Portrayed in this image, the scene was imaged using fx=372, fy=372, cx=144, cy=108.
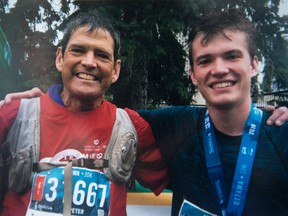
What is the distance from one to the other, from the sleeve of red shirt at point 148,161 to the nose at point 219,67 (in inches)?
15.0

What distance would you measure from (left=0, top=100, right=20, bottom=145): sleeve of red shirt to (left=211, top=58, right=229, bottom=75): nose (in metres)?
0.74

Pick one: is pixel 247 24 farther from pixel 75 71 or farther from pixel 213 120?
pixel 75 71

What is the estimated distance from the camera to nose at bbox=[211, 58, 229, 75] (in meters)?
1.33

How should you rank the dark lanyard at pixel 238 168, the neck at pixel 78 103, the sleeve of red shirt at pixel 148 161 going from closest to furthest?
1. the dark lanyard at pixel 238 168
2. the neck at pixel 78 103
3. the sleeve of red shirt at pixel 148 161

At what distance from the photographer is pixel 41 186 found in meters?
1.34

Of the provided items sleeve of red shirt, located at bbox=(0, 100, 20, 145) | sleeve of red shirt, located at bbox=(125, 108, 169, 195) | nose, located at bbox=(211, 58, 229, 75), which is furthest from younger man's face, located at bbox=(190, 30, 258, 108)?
sleeve of red shirt, located at bbox=(0, 100, 20, 145)

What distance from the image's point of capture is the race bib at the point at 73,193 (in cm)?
133

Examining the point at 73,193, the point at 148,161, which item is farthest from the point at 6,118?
the point at 148,161

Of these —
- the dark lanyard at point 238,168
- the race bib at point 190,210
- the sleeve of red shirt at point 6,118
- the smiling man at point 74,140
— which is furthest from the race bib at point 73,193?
the dark lanyard at point 238,168

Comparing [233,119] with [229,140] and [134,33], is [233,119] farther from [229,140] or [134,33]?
[134,33]

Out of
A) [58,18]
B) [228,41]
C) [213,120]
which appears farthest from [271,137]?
[58,18]

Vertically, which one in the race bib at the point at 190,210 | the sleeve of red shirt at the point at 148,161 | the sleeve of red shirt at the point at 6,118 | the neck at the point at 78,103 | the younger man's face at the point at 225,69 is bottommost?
the race bib at the point at 190,210

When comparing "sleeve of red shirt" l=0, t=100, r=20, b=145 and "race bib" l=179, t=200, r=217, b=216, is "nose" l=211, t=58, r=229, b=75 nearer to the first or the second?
"race bib" l=179, t=200, r=217, b=216

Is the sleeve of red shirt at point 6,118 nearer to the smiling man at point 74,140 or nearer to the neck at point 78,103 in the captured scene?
the smiling man at point 74,140
